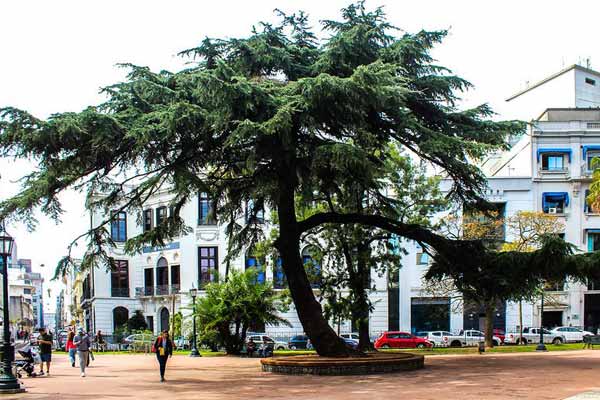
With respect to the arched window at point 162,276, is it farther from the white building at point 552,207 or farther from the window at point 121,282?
the white building at point 552,207

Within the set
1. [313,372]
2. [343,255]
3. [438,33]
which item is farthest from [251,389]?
[343,255]

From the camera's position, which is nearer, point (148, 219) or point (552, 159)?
point (552, 159)

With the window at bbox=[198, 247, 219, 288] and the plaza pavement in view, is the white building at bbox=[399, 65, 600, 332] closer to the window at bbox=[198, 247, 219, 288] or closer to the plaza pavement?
the window at bbox=[198, 247, 219, 288]

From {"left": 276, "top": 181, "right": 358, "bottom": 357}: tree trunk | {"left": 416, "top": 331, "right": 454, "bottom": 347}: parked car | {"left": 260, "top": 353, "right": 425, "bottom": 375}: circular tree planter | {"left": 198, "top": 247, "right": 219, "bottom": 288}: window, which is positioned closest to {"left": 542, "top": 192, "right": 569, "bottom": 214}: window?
{"left": 416, "top": 331, "right": 454, "bottom": 347}: parked car

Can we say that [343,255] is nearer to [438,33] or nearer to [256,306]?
[256,306]

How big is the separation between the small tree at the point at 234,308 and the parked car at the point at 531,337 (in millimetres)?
18056

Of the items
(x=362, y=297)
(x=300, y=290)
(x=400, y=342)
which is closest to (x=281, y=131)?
(x=300, y=290)

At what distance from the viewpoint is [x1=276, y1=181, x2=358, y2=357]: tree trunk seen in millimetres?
22797

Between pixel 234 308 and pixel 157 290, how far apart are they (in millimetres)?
18633

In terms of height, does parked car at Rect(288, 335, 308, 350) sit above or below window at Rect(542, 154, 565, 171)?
below

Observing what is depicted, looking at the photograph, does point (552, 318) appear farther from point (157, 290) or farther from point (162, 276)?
point (157, 290)

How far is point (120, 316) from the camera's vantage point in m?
55.5

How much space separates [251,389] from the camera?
58.9ft

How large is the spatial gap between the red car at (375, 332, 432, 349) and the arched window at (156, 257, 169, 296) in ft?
54.7
